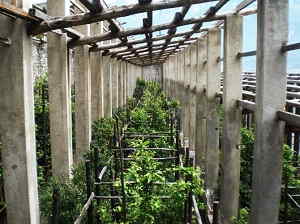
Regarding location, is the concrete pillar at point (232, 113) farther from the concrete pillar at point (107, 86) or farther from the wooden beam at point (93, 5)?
the concrete pillar at point (107, 86)

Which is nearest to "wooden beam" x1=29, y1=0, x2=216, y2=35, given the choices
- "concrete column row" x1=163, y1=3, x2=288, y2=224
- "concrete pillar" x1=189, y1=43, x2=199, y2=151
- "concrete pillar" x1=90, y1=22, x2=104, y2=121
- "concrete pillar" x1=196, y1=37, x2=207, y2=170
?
"concrete column row" x1=163, y1=3, x2=288, y2=224

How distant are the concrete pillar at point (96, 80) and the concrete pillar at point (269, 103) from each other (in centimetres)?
577

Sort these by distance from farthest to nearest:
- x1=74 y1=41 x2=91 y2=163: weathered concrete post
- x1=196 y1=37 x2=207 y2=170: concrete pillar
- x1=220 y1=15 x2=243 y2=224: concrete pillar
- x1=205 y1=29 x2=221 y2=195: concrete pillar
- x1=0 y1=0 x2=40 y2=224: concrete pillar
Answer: x1=196 y1=37 x2=207 y2=170: concrete pillar < x1=205 y1=29 x2=221 y2=195: concrete pillar < x1=74 y1=41 x2=91 y2=163: weathered concrete post < x1=220 y1=15 x2=243 y2=224: concrete pillar < x1=0 y1=0 x2=40 y2=224: concrete pillar

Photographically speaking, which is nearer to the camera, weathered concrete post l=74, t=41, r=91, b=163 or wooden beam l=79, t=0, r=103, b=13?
wooden beam l=79, t=0, r=103, b=13

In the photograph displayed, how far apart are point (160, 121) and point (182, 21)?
3831mm

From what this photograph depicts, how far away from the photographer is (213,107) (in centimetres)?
862

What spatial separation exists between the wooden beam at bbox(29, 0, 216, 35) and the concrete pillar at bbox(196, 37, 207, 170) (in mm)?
5693

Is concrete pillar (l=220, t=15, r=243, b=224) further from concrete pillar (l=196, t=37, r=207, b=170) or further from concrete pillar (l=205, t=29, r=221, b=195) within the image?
concrete pillar (l=196, t=37, r=207, b=170)

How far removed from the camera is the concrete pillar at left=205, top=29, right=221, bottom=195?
333 inches

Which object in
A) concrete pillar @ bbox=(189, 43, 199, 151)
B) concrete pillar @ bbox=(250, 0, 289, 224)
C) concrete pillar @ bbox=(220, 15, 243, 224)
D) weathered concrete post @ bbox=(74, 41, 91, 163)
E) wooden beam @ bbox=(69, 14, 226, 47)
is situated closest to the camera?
concrete pillar @ bbox=(250, 0, 289, 224)

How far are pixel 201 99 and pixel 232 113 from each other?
418 centimetres

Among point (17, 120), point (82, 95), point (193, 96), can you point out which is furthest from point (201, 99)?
point (17, 120)

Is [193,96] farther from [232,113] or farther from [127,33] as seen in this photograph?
[127,33]

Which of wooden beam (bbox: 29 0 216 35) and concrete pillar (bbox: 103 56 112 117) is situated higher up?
wooden beam (bbox: 29 0 216 35)
